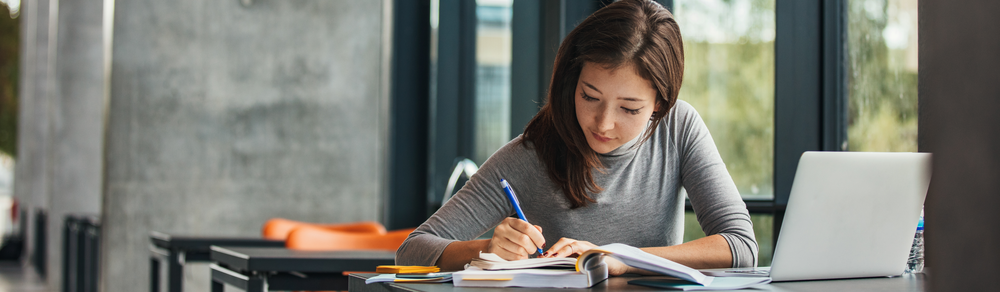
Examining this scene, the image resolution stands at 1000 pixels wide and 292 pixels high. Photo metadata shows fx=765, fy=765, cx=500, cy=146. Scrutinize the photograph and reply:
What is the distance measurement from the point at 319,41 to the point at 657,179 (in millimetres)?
3241

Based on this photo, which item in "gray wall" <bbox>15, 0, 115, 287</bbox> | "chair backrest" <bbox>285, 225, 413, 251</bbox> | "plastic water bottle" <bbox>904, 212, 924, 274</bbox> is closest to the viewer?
"plastic water bottle" <bbox>904, 212, 924, 274</bbox>

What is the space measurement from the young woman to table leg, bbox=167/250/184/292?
1689 millimetres

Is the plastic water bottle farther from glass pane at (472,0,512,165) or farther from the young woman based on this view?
glass pane at (472,0,512,165)

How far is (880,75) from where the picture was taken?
2105 millimetres

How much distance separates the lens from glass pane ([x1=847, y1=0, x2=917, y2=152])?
6.57 feet

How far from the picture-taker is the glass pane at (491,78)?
3744 mm

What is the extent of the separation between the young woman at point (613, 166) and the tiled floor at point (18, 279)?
20.4 ft

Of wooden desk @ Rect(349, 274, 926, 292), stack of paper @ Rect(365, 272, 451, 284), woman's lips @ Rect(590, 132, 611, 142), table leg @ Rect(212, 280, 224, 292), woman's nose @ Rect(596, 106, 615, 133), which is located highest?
woman's nose @ Rect(596, 106, 615, 133)

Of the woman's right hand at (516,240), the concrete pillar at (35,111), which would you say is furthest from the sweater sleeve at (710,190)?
the concrete pillar at (35,111)

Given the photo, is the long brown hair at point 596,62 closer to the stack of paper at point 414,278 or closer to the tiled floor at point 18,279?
the stack of paper at point 414,278

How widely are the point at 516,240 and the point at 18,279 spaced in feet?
25.5

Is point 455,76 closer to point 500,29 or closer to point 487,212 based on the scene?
point 500,29

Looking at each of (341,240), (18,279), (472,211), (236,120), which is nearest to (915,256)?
(472,211)

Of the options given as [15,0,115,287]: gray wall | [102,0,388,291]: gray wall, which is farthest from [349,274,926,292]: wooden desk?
[15,0,115,287]: gray wall
